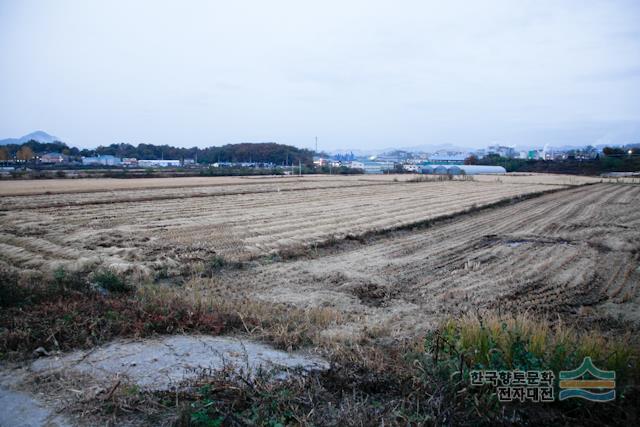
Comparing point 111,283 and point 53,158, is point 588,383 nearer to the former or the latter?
point 111,283

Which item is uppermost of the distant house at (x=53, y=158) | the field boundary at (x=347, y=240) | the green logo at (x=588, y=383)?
the distant house at (x=53, y=158)

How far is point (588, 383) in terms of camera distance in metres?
3.93

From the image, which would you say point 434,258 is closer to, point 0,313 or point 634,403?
point 634,403

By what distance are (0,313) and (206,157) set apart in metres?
138

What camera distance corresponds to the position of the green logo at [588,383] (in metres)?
3.81

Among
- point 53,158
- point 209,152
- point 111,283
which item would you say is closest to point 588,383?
point 111,283

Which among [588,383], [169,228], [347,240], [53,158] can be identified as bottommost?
[347,240]

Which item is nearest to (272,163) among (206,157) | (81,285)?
(206,157)

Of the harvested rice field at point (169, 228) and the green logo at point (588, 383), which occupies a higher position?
the green logo at point (588, 383)

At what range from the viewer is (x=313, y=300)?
9.03 metres

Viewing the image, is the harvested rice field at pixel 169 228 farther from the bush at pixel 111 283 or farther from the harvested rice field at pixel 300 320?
the bush at pixel 111 283

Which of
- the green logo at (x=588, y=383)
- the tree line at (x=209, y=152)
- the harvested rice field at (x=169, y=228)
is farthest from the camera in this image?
the tree line at (x=209, y=152)

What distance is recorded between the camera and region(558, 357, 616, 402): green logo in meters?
3.81

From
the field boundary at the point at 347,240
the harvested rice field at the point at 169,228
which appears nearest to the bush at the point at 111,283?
the harvested rice field at the point at 169,228
